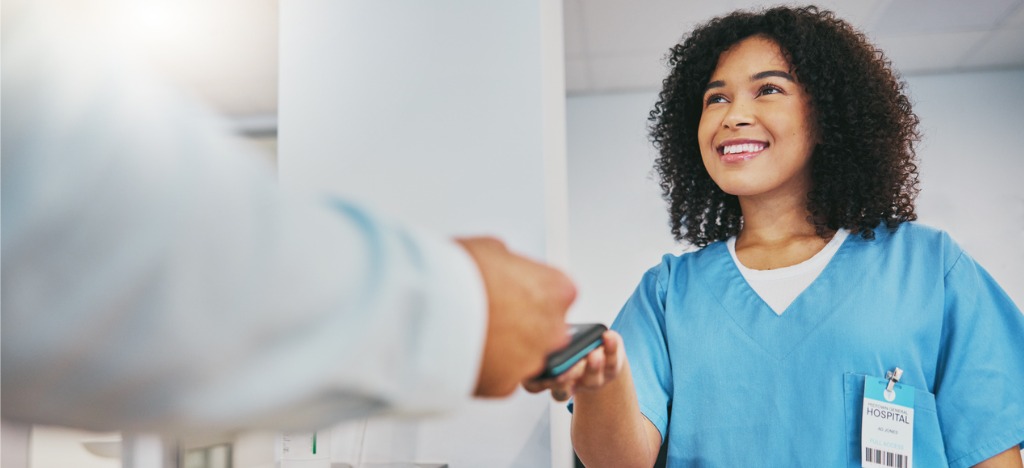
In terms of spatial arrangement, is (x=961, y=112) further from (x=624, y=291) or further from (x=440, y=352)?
(x=440, y=352)

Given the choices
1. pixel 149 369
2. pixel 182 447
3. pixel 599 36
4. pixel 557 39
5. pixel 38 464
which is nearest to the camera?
pixel 149 369

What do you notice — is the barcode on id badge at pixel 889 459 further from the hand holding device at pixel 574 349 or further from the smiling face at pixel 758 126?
the hand holding device at pixel 574 349

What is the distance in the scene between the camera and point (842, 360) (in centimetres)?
115

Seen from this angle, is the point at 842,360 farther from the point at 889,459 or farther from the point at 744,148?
the point at 744,148

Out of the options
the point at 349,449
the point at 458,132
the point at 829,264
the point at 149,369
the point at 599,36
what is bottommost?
the point at 349,449

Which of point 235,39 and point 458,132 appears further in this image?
point 235,39

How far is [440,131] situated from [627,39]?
222 centimetres

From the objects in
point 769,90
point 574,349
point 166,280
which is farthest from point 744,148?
point 166,280

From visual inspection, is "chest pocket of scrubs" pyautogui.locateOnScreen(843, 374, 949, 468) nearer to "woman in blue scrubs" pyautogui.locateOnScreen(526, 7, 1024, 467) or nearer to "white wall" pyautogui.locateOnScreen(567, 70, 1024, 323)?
"woman in blue scrubs" pyautogui.locateOnScreen(526, 7, 1024, 467)

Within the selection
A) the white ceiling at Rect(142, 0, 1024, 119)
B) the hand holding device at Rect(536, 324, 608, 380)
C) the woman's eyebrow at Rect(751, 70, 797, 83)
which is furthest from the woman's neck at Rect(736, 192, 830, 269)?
the white ceiling at Rect(142, 0, 1024, 119)

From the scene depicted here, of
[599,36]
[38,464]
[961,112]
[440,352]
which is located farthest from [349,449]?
[961,112]

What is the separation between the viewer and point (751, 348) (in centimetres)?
121

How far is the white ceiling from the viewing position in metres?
2.36

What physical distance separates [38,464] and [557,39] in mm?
1519
